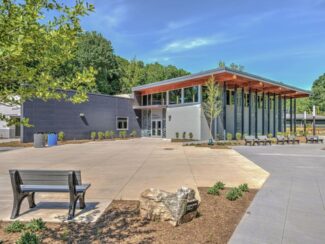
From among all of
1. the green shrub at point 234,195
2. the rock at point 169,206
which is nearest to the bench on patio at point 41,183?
the rock at point 169,206

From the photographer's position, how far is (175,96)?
110ft

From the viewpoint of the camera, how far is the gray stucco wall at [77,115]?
26.1 meters

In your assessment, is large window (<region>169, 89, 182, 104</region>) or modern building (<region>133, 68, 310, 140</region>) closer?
modern building (<region>133, 68, 310, 140</region>)

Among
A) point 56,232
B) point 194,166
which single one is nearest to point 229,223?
point 56,232

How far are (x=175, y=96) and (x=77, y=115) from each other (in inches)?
443

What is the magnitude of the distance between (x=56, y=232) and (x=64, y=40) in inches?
125

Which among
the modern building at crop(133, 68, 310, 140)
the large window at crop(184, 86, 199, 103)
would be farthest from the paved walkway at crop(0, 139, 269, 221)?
the large window at crop(184, 86, 199, 103)

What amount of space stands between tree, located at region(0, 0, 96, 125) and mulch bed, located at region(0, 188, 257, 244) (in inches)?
91.5

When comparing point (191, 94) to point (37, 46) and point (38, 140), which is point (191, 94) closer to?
point (38, 140)

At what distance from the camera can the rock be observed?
16.3 ft

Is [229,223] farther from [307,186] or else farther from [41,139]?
[41,139]

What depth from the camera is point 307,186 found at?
319 inches

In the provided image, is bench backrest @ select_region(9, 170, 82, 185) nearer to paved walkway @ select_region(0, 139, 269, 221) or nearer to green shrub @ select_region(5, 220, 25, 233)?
paved walkway @ select_region(0, 139, 269, 221)

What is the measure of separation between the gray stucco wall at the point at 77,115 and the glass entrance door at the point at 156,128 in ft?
6.97
